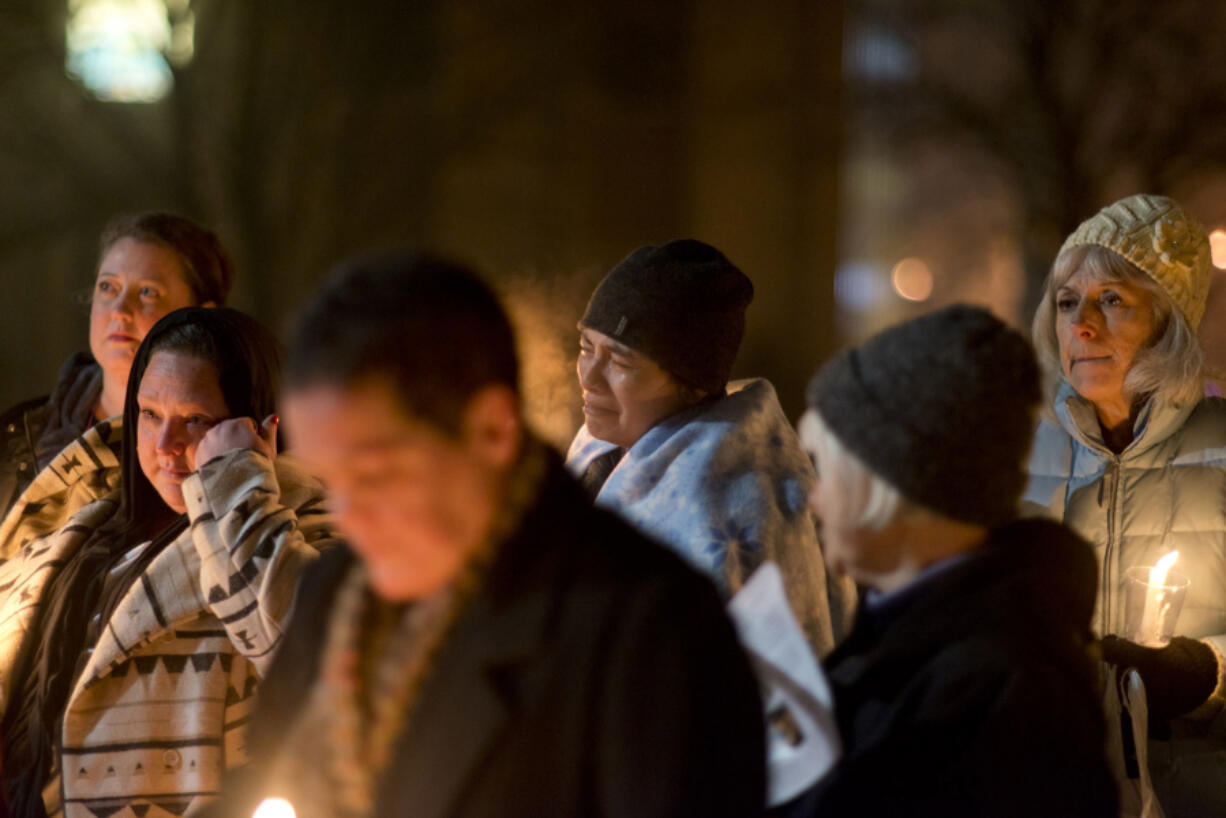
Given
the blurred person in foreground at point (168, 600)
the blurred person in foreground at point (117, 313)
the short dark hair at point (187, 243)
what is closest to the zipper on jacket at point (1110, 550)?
the blurred person in foreground at point (168, 600)

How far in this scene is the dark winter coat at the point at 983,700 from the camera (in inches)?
58.9

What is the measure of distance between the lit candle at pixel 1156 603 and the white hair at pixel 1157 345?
0.67m

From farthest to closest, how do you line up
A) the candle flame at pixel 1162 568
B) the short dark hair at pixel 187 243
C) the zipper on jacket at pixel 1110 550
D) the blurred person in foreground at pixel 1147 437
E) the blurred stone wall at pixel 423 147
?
the blurred stone wall at pixel 423 147
the short dark hair at pixel 187 243
the zipper on jacket at pixel 1110 550
the blurred person in foreground at pixel 1147 437
the candle flame at pixel 1162 568

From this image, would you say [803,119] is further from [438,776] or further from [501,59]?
[438,776]

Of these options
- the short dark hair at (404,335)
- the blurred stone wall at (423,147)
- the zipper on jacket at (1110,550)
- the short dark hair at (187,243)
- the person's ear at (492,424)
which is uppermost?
the blurred stone wall at (423,147)

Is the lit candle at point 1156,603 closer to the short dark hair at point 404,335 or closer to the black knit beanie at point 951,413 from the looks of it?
the black knit beanie at point 951,413

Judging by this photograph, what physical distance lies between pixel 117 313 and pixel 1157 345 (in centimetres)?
300

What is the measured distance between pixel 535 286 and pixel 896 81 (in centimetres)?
443

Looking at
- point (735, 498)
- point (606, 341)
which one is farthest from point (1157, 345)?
point (606, 341)

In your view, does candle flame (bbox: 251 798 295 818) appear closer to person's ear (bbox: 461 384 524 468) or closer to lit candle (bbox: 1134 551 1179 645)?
person's ear (bbox: 461 384 524 468)

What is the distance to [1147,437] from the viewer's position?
286 cm

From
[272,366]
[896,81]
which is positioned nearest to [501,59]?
[896,81]

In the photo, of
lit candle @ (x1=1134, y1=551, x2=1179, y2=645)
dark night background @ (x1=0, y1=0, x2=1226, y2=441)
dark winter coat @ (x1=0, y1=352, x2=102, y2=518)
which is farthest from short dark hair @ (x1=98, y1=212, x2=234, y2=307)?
dark night background @ (x1=0, y1=0, x2=1226, y2=441)

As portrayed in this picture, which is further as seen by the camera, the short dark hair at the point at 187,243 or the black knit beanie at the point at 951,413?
the short dark hair at the point at 187,243
